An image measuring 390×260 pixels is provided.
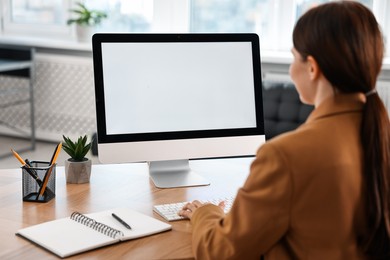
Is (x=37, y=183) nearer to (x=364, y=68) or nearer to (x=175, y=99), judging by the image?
(x=175, y=99)

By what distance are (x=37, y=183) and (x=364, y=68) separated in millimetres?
978

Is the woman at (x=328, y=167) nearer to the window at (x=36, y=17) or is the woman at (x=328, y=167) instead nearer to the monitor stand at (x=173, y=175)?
the monitor stand at (x=173, y=175)

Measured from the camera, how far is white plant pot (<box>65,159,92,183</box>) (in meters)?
1.93

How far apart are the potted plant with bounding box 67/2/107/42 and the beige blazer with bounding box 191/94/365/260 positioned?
3805 millimetres

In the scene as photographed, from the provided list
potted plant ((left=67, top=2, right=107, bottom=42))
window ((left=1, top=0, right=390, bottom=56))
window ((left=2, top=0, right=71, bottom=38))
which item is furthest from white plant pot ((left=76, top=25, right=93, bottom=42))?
window ((left=2, top=0, right=71, bottom=38))

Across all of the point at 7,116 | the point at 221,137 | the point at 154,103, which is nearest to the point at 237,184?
the point at 221,137

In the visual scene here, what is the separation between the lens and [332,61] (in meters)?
1.18

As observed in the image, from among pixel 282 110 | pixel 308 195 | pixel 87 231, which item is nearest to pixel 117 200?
pixel 87 231

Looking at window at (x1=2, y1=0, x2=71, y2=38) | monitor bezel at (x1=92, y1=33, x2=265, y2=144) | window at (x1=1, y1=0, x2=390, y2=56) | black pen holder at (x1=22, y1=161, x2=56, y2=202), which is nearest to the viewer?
black pen holder at (x1=22, y1=161, x2=56, y2=202)

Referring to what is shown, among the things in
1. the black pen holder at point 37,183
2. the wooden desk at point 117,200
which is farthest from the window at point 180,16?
the black pen holder at point 37,183

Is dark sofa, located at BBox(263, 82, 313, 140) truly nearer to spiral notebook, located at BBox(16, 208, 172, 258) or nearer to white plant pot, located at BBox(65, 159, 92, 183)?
white plant pot, located at BBox(65, 159, 92, 183)

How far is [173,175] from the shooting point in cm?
203

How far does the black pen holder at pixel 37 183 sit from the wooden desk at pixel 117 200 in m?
0.02

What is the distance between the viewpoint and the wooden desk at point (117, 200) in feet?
4.68
